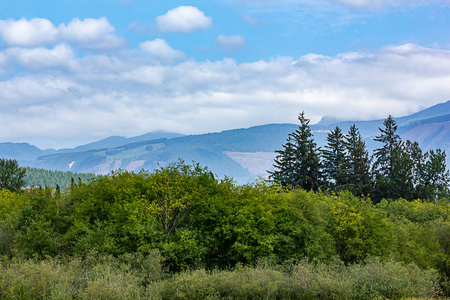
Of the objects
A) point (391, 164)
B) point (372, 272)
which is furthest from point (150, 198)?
point (391, 164)

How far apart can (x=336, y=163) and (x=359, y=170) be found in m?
6.85

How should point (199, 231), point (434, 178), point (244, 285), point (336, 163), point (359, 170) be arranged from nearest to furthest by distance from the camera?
1. point (244, 285)
2. point (199, 231)
3. point (359, 170)
4. point (434, 178)
5. point (336, 163)

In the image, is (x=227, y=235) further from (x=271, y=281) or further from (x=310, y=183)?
(x=310, y=183)

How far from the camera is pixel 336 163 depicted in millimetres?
93438

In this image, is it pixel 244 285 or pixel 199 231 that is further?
pixel 199 231

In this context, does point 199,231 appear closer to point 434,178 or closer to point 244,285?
point 244,285

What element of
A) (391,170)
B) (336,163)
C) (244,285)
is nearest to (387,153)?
(391,170)

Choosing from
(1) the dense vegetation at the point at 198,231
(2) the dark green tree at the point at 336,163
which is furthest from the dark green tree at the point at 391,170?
(1) the dense vegetation at the point at 198,231

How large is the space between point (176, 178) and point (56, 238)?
14.4m

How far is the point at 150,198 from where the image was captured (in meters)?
45.5

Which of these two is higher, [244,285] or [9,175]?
[9,175]

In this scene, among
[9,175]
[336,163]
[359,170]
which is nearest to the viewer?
[359,170]

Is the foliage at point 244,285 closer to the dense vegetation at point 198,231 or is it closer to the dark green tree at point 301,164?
the dense vegetation at point 198,231

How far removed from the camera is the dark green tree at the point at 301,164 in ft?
289
